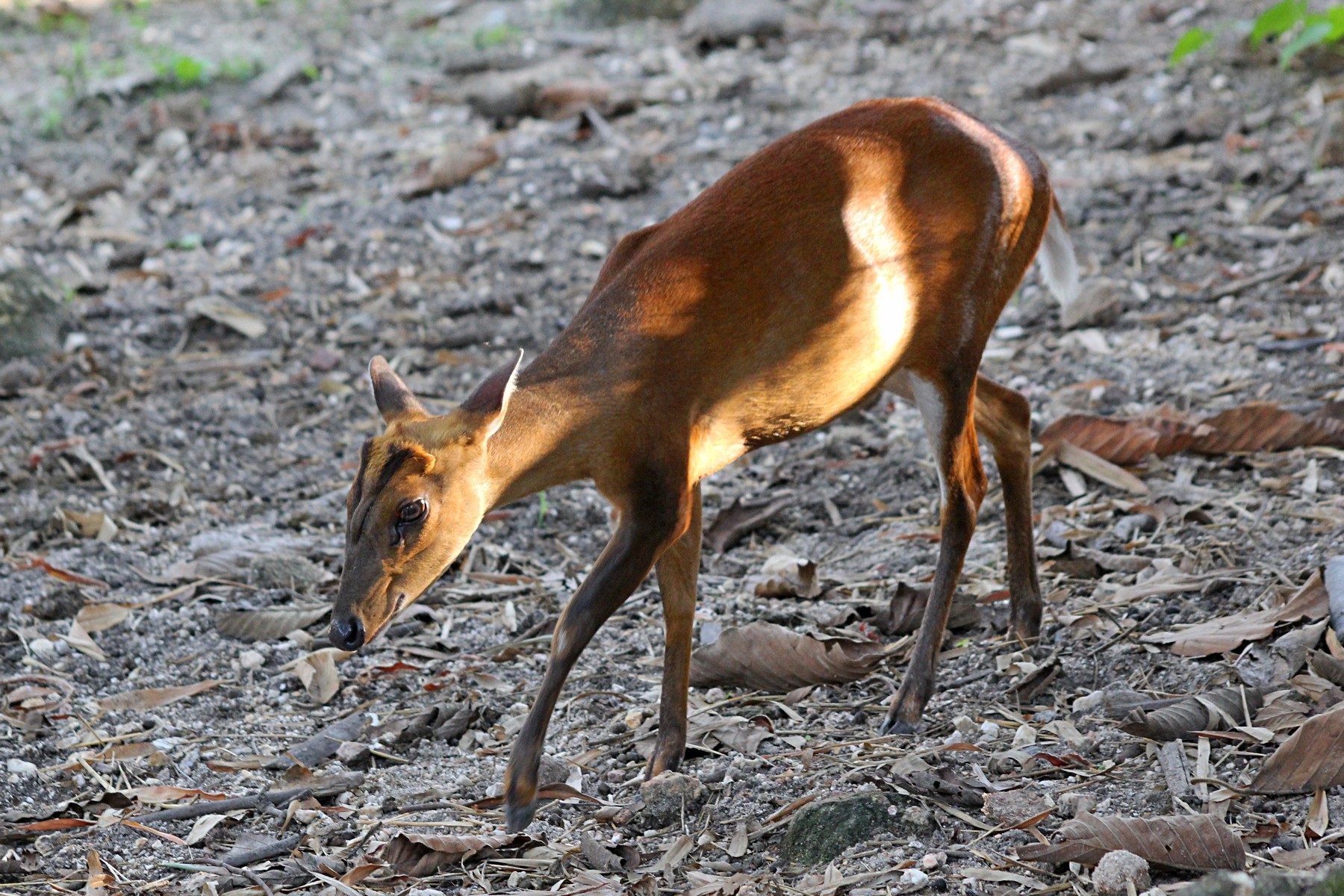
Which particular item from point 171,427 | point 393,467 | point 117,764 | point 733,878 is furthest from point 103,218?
point 733,878

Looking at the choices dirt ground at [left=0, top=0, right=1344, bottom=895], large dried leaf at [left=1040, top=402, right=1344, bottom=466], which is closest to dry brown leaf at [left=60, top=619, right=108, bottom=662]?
dirt ground at [left=0, top=0, right=1344, bottom=895]

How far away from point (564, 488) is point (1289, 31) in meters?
6.04

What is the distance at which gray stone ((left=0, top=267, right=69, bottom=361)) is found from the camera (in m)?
7.45

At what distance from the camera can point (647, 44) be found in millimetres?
11195

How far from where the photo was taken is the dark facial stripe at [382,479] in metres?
3.64

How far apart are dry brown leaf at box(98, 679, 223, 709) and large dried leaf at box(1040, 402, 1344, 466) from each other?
3.22 meters

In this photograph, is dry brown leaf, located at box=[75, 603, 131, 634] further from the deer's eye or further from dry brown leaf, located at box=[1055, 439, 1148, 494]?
dry brown leaf, located at box=[1055, 439, 1148, 494]

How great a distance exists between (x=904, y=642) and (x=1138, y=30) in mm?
7034

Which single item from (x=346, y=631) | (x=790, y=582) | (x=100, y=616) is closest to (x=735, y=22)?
(x=790, y=582)

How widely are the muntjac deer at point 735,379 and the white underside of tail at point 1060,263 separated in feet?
1.46

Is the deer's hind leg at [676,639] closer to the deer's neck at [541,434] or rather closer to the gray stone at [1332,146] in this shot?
the deer's neck at [541,434]

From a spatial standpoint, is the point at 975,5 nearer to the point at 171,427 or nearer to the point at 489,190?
the point at 489,190

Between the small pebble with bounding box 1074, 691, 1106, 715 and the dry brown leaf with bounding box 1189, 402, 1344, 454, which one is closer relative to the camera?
the small pebble with bounding box 1074, 691, 1106, 715

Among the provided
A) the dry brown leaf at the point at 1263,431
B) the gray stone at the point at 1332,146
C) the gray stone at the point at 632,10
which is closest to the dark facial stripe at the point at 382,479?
the dry brown leaf at the point at 1263,431
